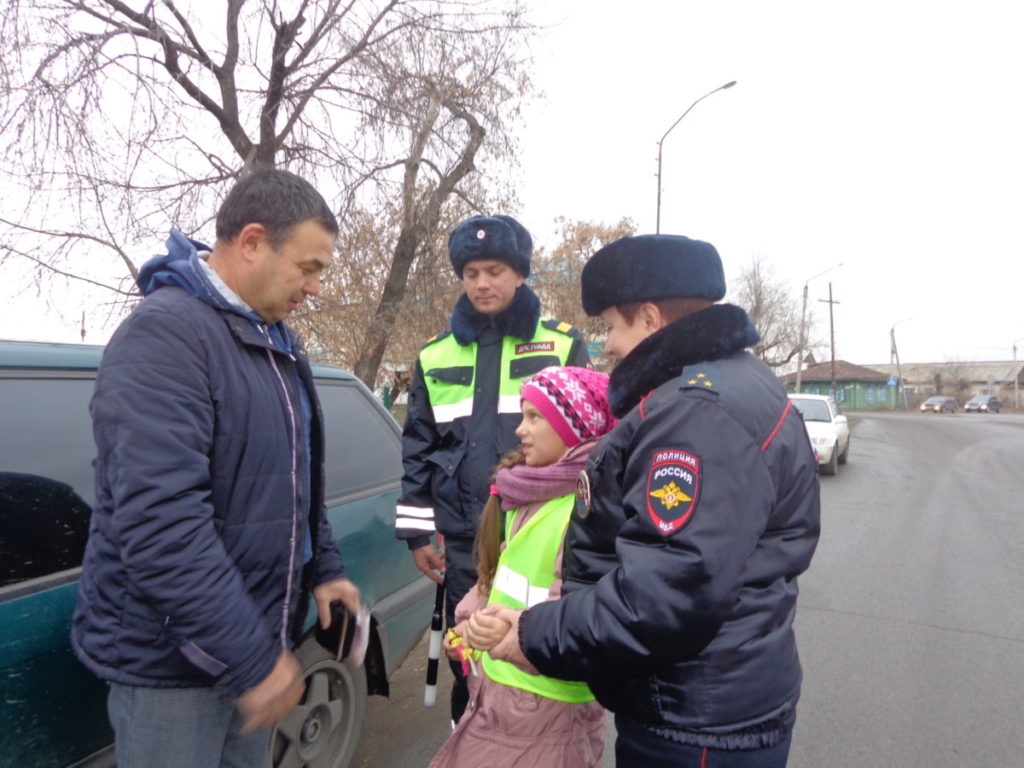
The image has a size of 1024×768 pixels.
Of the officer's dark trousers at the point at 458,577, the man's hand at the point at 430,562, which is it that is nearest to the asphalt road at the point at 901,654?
the officer's dark trousers at the point at 458,577

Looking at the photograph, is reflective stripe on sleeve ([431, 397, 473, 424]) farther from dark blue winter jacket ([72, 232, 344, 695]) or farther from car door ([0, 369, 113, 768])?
car door ([0, 369, 113, 768])

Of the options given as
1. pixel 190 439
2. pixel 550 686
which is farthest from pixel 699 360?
pixel 190 439

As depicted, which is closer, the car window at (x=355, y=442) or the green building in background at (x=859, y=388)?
the car window at (x=355, y=442)

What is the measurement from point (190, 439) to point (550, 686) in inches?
41.1

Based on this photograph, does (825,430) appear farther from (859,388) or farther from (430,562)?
(859,388)

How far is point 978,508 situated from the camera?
373 inches

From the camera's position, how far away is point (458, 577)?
8.39 ft

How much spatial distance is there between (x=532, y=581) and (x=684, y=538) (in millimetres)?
684

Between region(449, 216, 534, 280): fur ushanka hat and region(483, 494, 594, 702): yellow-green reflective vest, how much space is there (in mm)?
1036

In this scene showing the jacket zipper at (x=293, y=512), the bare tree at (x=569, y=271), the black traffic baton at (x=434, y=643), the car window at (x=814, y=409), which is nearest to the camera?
the jacket zipper at (x=293, y=512)

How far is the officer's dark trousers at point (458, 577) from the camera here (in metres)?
2.53

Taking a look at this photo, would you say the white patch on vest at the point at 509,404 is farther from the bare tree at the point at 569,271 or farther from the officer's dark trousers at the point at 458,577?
the bare tree at the point at 569,271

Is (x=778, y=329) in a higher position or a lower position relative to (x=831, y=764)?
higher

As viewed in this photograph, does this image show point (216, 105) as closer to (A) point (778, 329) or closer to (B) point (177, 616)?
(B) point (177, 616)
